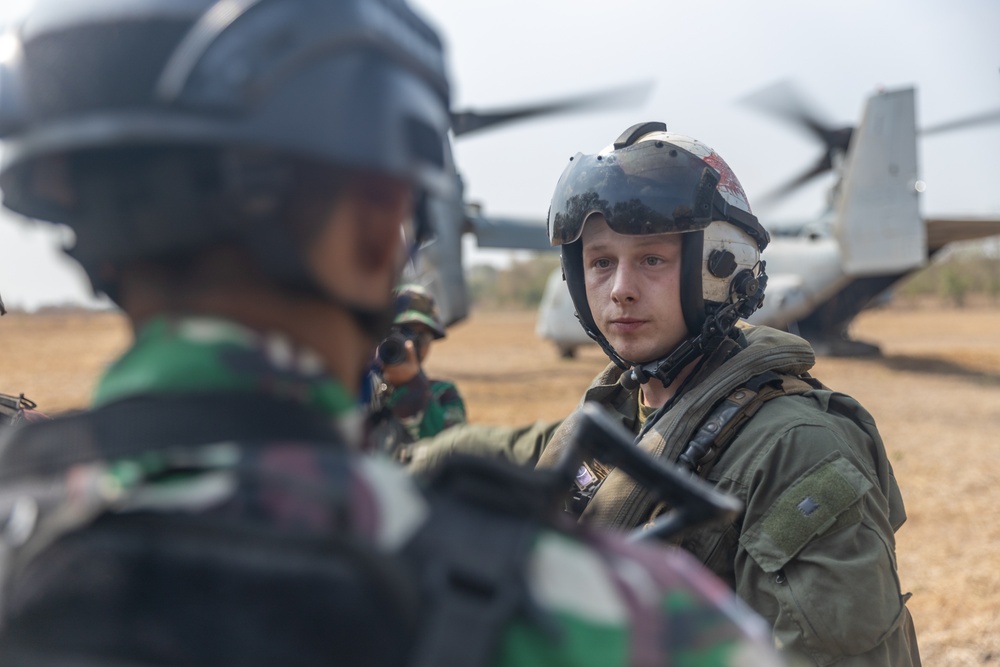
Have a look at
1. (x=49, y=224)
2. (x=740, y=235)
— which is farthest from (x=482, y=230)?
(x=49, y=224)

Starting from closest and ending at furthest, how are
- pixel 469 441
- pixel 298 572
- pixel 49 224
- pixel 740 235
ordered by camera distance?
pixel 298 572 → pixel 49 224 → pixel 469 441 → pixel 740 235

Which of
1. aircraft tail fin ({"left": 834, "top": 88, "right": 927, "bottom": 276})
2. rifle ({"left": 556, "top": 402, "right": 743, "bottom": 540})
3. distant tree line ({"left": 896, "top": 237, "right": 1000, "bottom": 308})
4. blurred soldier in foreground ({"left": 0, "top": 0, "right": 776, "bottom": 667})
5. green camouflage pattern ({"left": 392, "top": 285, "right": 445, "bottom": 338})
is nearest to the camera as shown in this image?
blurred soldier in foreground ({"left": 0, "top": 0, "right": 776, "bottom": 667})

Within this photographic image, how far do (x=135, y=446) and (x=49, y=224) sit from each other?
0.44 metres

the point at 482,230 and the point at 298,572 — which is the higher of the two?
the point at 298,572

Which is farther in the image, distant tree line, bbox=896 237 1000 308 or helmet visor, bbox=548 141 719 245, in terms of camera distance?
distant tree line, bbox=896 237 1000 308

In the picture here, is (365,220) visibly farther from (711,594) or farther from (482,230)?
(482,230)

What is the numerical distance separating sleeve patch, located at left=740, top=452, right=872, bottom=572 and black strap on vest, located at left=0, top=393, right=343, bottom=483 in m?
1.51

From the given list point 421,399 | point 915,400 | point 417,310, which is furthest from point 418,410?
point 915,400

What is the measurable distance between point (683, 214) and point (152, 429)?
6.47ft

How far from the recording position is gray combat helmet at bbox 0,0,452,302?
2.95 ft

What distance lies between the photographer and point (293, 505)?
2.64 feet

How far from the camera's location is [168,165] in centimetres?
91

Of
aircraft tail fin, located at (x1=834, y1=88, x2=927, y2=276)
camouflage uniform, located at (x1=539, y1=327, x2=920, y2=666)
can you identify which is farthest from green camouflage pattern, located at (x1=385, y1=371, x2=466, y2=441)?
aircraft tail fin, located at (x1=834, y1=88, x2=927, y2=276)

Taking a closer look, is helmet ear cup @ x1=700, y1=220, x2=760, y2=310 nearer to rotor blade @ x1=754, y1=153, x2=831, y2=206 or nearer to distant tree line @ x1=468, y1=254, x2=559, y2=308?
rotor blade @ x1=754, y1=153, x2=831, y2=206
